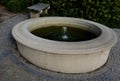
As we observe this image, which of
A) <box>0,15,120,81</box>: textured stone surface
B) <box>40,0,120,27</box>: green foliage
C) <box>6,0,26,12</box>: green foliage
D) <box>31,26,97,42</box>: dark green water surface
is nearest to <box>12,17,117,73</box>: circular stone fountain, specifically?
<box>31,26,97,42</box>: dark green water surface

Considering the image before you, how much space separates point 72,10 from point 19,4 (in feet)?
6.42

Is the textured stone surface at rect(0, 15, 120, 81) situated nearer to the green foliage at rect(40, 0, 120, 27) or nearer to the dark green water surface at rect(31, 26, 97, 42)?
the dark green water surface at rect(31, 26, 97, 42)

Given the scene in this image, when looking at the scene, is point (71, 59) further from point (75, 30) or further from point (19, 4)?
point (19, 4)

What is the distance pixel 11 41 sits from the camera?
5.36 m

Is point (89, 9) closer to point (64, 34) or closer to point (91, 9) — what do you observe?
point (91, 9)

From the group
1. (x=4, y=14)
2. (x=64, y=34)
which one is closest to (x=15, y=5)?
(x=4, y=14)

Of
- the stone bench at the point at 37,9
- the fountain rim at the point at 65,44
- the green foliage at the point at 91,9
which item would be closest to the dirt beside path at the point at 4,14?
the stone bench at the point at 37,9

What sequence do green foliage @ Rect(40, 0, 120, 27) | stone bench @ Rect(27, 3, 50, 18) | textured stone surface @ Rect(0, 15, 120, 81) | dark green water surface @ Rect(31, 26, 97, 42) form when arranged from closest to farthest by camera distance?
textured stone surface @ Rect(0, 15, 120, 81)
dark green water surface @ Rect(31, 26, 97, 42)
stone bench @ Rect(27, 3, 50, 18)
green foliage @ Rect(40, 0, 120, 27)

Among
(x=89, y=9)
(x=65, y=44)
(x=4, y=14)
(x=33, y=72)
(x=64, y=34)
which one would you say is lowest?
(x=4, y=14)

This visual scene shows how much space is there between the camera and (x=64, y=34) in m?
5.08

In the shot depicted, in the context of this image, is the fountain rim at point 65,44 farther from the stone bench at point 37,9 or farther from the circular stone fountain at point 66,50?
the stone bench at point 37,9

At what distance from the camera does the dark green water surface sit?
16.0 ft

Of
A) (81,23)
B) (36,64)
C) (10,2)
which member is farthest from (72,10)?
(36,64)

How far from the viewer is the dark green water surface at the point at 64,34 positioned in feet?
16.0
